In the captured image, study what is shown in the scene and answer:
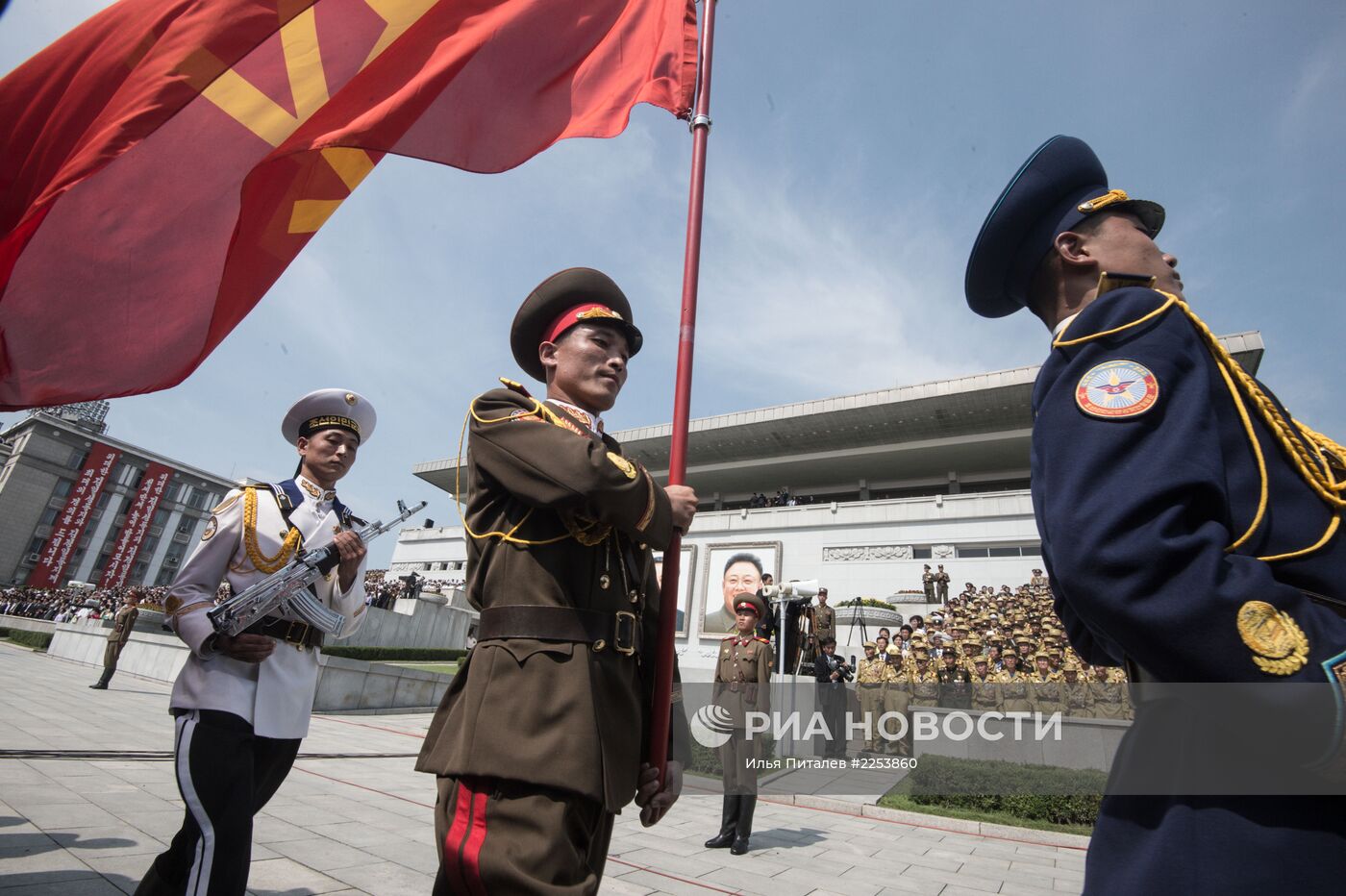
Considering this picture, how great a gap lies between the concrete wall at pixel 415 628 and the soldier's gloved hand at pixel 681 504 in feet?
55.6

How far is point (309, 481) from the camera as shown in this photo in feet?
9.96

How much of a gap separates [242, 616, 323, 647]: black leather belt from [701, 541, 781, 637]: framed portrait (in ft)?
64.1

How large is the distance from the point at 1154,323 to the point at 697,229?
1.41 metres

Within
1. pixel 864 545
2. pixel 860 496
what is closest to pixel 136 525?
pixel 860 496

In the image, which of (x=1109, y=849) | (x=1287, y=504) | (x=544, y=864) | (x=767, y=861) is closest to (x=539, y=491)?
(x=544, y=864)

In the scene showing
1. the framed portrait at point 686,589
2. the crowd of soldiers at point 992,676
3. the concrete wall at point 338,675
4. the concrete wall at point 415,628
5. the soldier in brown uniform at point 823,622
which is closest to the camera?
the crowd of soldiers at point 992,676

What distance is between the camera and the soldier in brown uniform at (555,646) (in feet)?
4.75

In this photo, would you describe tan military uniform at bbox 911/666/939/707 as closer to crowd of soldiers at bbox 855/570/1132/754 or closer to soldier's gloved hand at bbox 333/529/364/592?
crowd of soldiers at bbox 855/570/1132/754

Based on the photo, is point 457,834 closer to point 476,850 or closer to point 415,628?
point 476,850

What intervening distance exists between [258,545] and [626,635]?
1798 millimetres

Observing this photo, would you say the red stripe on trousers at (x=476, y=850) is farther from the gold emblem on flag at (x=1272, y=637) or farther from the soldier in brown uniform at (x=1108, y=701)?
the soldier in brown uniform at (x=1108, y=701)

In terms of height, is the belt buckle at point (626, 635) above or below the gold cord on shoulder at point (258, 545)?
below

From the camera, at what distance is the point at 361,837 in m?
4.11

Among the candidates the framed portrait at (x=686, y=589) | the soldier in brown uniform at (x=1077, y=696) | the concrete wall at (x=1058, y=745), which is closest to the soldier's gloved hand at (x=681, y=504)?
the concrete wall at (x=1058, y=745)
